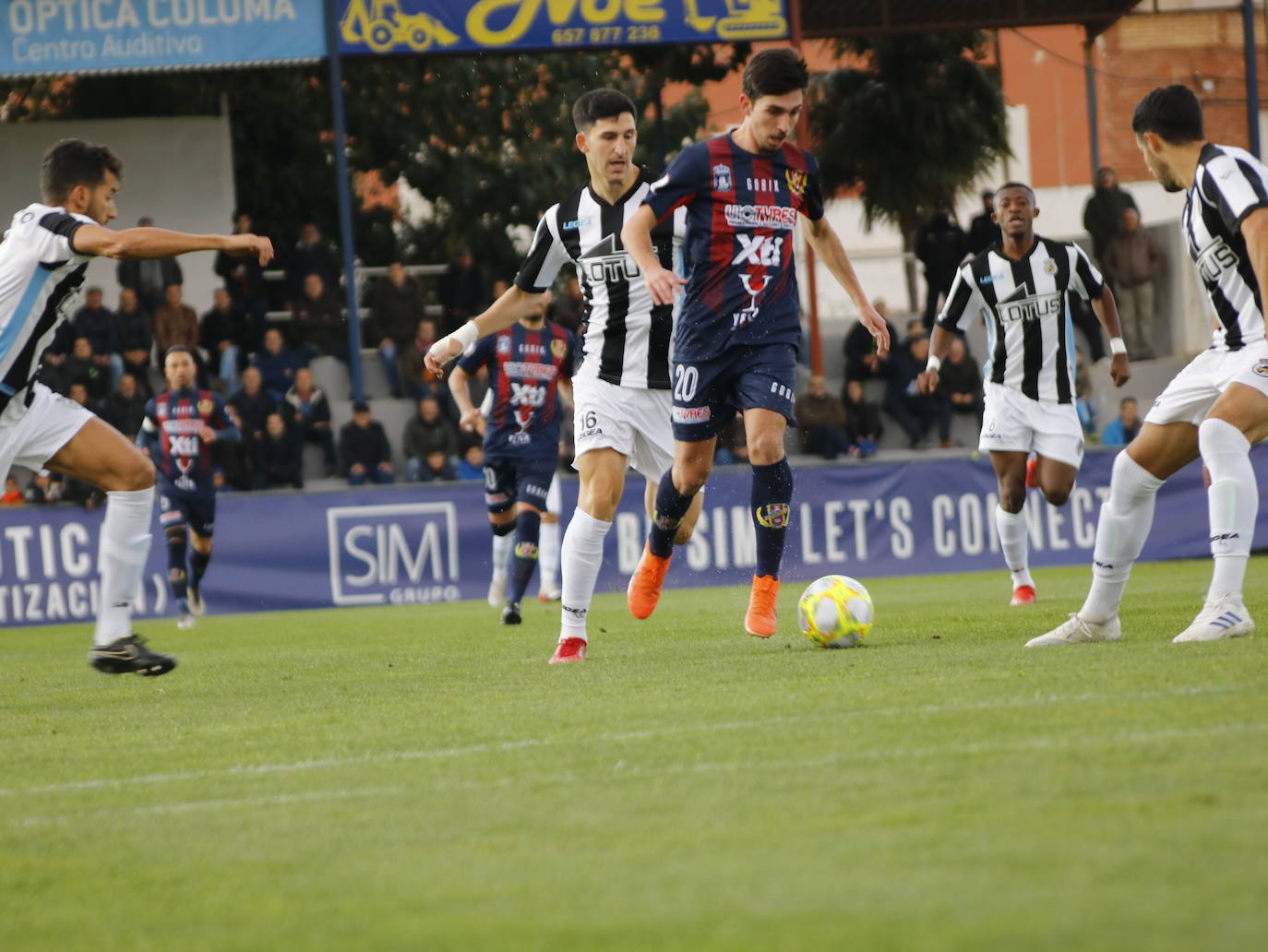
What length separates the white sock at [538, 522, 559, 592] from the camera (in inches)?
610

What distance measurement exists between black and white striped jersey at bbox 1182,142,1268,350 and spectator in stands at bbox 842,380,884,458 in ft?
47.3

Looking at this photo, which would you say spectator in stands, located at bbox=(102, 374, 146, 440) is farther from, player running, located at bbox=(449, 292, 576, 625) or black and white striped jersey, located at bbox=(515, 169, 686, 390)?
black and white striped jersey, located at bbox=(515, 169, 686, 390)

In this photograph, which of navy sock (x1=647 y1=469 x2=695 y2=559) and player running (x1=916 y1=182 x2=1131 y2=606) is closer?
navy sock (x1=647 y1=469 x2=695 y2=559)

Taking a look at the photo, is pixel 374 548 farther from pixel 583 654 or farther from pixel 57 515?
pixel 583 654

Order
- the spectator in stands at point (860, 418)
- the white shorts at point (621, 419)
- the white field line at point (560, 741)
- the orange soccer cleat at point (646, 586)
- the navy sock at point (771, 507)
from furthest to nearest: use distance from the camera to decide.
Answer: the spectator in stands at point (860, 418) < the orange soccer cleat at point (646, 586) < the white shorts at point (621, 419) < the navy sock at point (771, 507) < the white field line at point (560, 741)

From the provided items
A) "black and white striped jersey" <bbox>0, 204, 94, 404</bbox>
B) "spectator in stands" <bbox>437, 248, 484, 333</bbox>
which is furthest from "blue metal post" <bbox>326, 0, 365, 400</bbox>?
"black and white striped jersey" <bbox>0, 204, 94, 404</bbox>

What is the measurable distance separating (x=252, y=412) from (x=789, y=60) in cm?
1312

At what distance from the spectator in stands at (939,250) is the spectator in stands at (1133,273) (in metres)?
2.12

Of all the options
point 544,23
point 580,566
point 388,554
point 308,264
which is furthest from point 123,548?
point 544,23

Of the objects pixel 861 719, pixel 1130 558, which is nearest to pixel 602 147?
pixel 1130 558

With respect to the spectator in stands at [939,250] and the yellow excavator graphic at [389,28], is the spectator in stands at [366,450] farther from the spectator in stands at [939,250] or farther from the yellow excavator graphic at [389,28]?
the spectator in stands at [939,250]

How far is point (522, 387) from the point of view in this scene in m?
13.7

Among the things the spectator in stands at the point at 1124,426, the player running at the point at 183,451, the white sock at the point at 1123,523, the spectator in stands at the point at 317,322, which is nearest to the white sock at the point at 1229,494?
the white sock at the point at 1123,523

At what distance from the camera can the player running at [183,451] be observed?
15.4m
